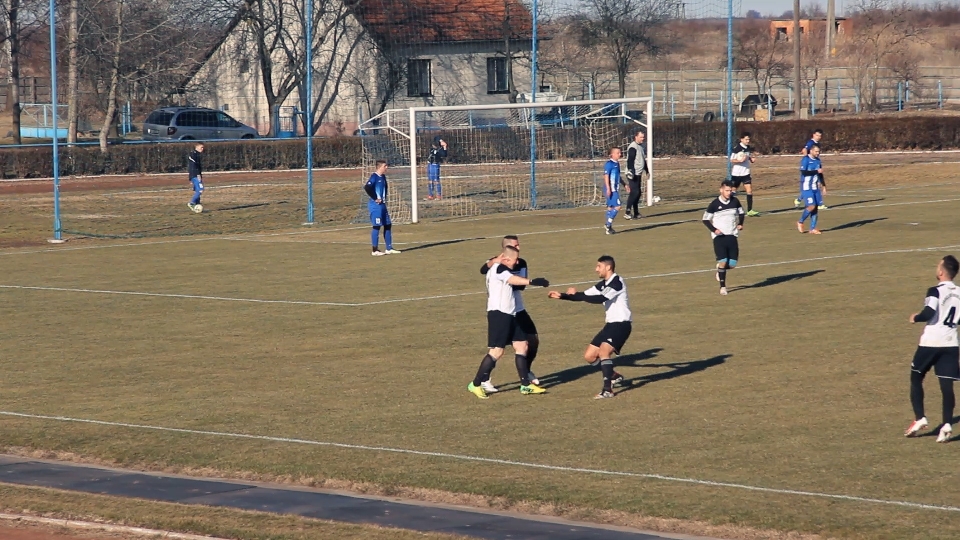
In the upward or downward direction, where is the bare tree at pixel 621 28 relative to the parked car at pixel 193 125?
upward

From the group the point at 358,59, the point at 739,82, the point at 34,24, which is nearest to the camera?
the point at 358,59

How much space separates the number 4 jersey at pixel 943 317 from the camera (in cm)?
1147

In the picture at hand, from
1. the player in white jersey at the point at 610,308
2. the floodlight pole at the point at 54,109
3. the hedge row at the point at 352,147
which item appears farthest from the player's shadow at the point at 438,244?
the hedge row at the point at 352,147

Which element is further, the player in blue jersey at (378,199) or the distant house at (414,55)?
the distant house at (414,55)

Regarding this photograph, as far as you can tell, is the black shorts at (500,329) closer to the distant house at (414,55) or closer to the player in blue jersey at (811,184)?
the player in blue jersey at (811,184)

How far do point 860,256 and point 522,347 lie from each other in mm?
11985

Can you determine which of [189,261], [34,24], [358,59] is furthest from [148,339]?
[34,24]

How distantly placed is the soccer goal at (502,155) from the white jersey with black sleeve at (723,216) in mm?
14277

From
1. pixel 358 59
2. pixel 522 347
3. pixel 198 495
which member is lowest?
pixel 198 495

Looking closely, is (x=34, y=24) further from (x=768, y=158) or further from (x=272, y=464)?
(x=272, y=464)

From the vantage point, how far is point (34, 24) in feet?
206

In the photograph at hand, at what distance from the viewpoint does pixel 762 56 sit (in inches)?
3066

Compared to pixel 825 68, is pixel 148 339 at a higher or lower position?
lower

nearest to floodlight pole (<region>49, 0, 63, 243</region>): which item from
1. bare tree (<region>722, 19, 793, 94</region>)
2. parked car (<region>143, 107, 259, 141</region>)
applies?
parked car (<region>143, 107, 259, 141</region>)
